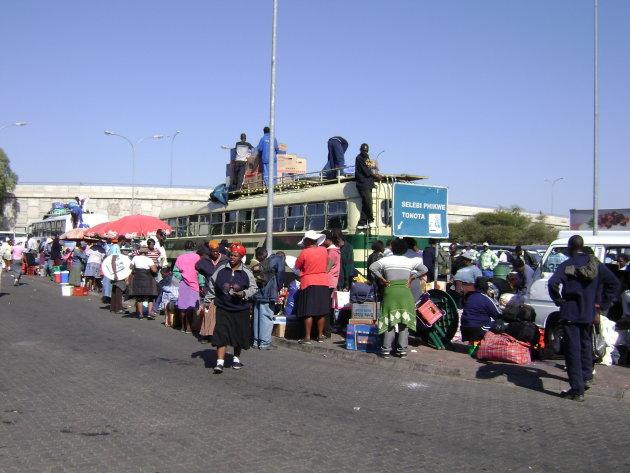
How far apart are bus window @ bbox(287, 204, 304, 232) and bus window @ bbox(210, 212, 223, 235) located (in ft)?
14.9

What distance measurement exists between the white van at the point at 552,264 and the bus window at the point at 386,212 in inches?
236

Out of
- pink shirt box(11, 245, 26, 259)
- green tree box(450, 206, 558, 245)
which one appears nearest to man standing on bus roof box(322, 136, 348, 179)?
pink shirt box(11, 245, 26, 259)

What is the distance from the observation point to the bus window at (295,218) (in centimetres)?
1878

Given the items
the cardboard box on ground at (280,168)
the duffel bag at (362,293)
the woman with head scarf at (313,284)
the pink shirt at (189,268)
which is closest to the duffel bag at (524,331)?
the duffel bag at (362,293)

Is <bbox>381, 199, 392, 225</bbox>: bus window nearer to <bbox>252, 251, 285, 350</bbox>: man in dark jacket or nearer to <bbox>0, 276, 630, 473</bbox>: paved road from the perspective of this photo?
<bbox>252, 251, 285, 350</bbox>: man in dark jacket

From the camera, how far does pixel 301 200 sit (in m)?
18.9

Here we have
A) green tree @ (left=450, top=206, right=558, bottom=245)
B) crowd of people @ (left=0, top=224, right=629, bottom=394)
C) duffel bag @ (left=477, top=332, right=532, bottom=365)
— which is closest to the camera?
crowd of people @ (left=0, top=224, right=629, bottom=394)

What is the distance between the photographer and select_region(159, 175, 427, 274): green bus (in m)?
16.9

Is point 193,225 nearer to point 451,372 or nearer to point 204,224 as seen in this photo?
point 204,224

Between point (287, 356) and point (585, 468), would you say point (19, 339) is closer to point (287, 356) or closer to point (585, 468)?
point (287, 356)

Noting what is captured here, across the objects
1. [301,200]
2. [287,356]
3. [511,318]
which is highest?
[301,200]

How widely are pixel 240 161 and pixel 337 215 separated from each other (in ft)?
22.4

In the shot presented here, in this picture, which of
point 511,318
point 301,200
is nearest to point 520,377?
point 511,318

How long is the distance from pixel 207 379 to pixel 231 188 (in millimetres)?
15515
